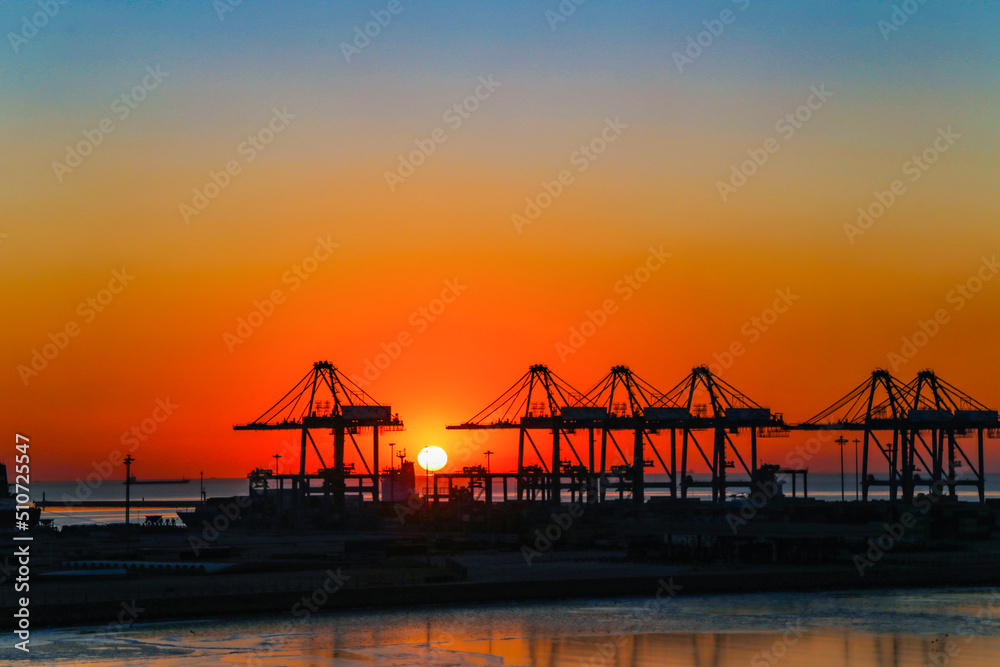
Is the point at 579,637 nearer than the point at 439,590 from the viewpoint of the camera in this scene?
Yes

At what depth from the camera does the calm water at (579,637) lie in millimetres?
37156

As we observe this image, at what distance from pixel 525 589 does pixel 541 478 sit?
8164cm

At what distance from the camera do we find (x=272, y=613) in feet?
155

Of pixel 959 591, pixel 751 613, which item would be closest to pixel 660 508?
pixel 959 591

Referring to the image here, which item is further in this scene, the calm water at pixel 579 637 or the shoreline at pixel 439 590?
the shoreline at pixel 439 590

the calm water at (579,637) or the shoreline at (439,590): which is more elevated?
the shoreline at (439,590)

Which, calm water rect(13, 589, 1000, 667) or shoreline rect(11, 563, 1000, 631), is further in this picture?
shoreline rect(11, 563, 1000, 631)

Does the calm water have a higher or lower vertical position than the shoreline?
lower

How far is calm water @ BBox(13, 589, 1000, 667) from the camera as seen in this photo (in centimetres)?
3716

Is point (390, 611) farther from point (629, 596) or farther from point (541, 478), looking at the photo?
point (541, 478)

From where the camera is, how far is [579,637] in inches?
1639

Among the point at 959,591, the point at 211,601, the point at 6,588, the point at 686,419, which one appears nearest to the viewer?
the point at 211,601

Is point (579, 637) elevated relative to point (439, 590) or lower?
lower

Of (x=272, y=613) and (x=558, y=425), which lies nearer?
(x=272, y=613)
